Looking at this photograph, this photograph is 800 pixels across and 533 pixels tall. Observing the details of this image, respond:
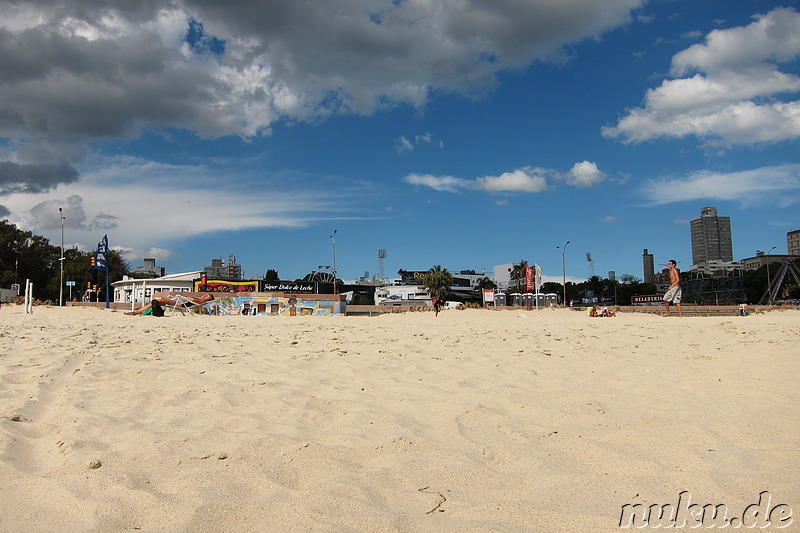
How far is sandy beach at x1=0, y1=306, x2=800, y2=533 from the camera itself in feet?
8.18

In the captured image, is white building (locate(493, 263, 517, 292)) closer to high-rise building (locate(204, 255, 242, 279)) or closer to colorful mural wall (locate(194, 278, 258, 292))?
high-rise building (locate(204, 255, 242, 279))

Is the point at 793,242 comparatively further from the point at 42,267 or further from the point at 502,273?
the point at 42,267

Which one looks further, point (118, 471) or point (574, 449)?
point (574, 449)

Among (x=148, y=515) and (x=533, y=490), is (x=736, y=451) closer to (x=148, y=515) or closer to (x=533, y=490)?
(x=533, y=490)

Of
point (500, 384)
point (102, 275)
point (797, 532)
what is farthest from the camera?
point (102, 275)

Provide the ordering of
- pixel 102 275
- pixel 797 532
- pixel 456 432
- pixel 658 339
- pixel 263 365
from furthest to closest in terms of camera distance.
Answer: pixel 102 275 → pixel 658 339 → pixel 263 365 → pixel 456 432 → pixel 797 532

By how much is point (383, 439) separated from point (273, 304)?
34.4 metres

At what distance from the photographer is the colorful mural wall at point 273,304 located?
118 ft

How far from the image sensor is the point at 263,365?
593 centimetres

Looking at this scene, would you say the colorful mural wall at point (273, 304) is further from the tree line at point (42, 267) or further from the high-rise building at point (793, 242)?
the high-rise building at point (793, 242)

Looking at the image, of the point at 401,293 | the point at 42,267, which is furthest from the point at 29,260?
the point at 401,293

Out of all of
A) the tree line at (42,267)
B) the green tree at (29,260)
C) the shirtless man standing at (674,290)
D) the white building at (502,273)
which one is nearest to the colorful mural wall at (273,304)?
the shirtless man standing at (674,290)

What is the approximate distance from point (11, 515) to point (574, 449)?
3.01 m

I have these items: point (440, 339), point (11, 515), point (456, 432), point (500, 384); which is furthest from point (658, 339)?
point (11, 515)
